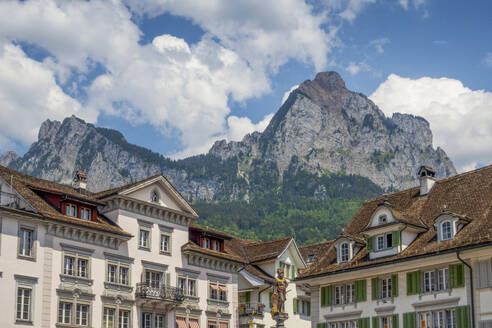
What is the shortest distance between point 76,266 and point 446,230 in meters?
27.3

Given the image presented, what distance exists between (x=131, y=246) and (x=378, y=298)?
846 inches

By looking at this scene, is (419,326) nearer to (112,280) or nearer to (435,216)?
(435,216)

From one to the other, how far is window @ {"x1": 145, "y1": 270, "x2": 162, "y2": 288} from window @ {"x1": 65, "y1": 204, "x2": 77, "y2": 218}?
8.78 metres

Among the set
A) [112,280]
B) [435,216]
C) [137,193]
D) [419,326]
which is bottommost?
[419,326]

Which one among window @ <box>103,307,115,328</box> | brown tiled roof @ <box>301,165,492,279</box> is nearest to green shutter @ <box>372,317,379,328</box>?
brown tiled roof @ <box>301,165,492,279</box>

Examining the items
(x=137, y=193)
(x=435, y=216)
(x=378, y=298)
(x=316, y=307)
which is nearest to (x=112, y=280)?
(x=137, y=193)

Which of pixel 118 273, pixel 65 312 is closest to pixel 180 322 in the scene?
pixel 118 273

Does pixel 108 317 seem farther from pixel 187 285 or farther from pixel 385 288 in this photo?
pixel 385 288

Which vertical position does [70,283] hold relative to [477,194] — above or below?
below

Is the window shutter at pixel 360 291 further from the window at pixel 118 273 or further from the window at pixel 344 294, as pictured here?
the window at pixel 118 273

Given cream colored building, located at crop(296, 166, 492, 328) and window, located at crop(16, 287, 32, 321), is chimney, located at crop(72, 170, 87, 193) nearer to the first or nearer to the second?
window, located at crop(16, 287, 32, 321)

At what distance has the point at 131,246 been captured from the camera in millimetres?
60719

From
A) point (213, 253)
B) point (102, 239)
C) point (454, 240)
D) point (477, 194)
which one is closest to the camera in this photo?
point (454, 240)

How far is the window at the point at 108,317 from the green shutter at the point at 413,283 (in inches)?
924
